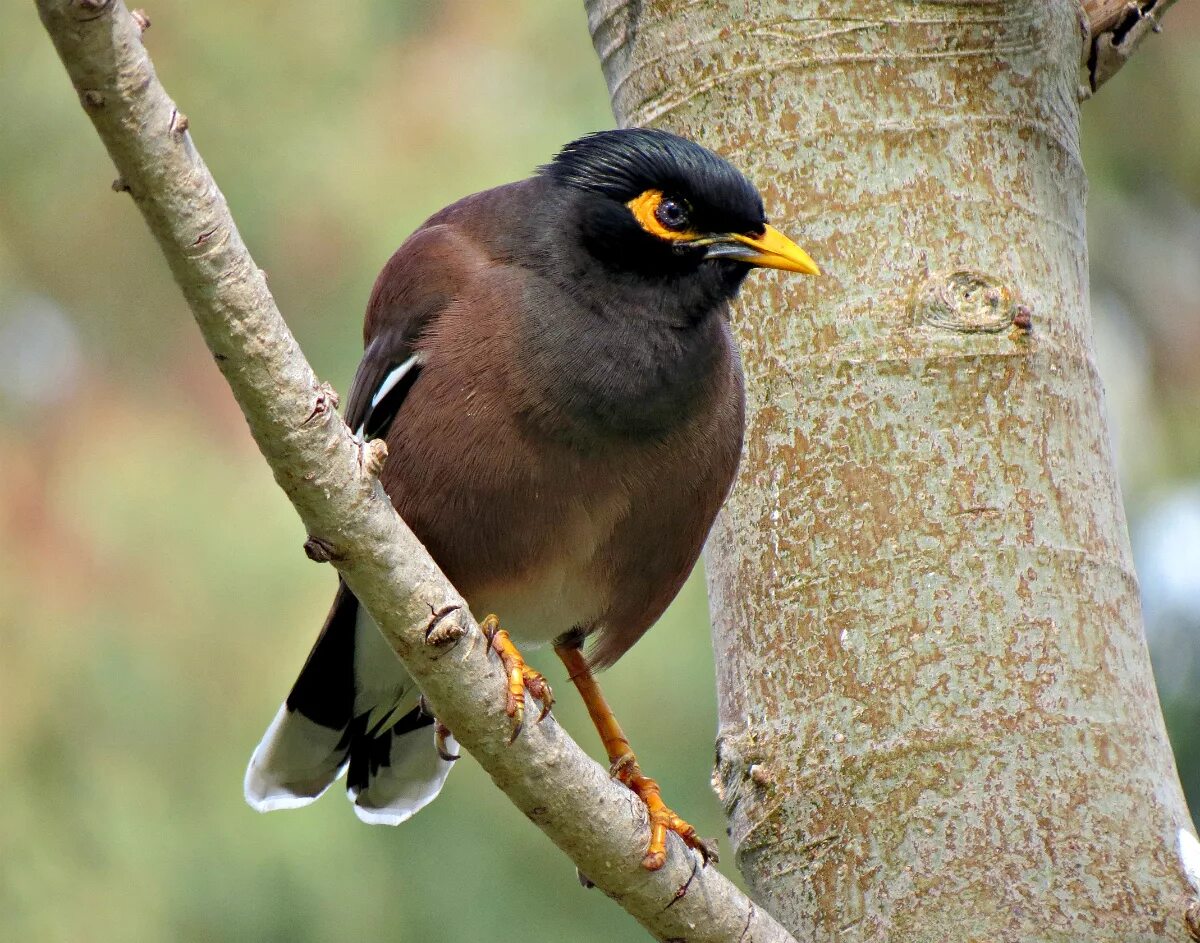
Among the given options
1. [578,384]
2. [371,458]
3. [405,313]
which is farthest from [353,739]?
[371,458]

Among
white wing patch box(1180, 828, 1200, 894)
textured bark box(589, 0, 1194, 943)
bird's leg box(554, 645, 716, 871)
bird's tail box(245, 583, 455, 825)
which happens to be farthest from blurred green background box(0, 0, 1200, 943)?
white wing patch box(1180, 828, 1200, 894)

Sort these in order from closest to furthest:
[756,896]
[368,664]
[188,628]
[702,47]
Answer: [756,896] < [702,47] < [368,664] < [188,628]

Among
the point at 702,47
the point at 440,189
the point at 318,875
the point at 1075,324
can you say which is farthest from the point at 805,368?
the point at 440,189

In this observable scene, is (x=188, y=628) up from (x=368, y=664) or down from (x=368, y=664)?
down

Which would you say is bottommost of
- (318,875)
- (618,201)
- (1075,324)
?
(318,875)

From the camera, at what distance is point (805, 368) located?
293 centimetres

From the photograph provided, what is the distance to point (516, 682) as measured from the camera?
2.34 meters

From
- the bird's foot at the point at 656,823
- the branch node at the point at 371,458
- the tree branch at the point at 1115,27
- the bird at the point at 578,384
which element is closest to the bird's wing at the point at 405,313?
the bird at the point at 578,384

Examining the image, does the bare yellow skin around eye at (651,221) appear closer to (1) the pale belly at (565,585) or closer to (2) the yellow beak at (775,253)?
(2) the yellow beak at (775,253)

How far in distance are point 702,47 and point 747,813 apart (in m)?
1.53

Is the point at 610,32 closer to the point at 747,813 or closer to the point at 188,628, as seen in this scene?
the point at 747,813

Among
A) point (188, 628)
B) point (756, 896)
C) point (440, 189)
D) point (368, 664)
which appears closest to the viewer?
point (756, 896)

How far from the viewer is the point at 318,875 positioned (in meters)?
5.35

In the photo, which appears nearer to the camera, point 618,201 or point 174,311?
point 618,201
